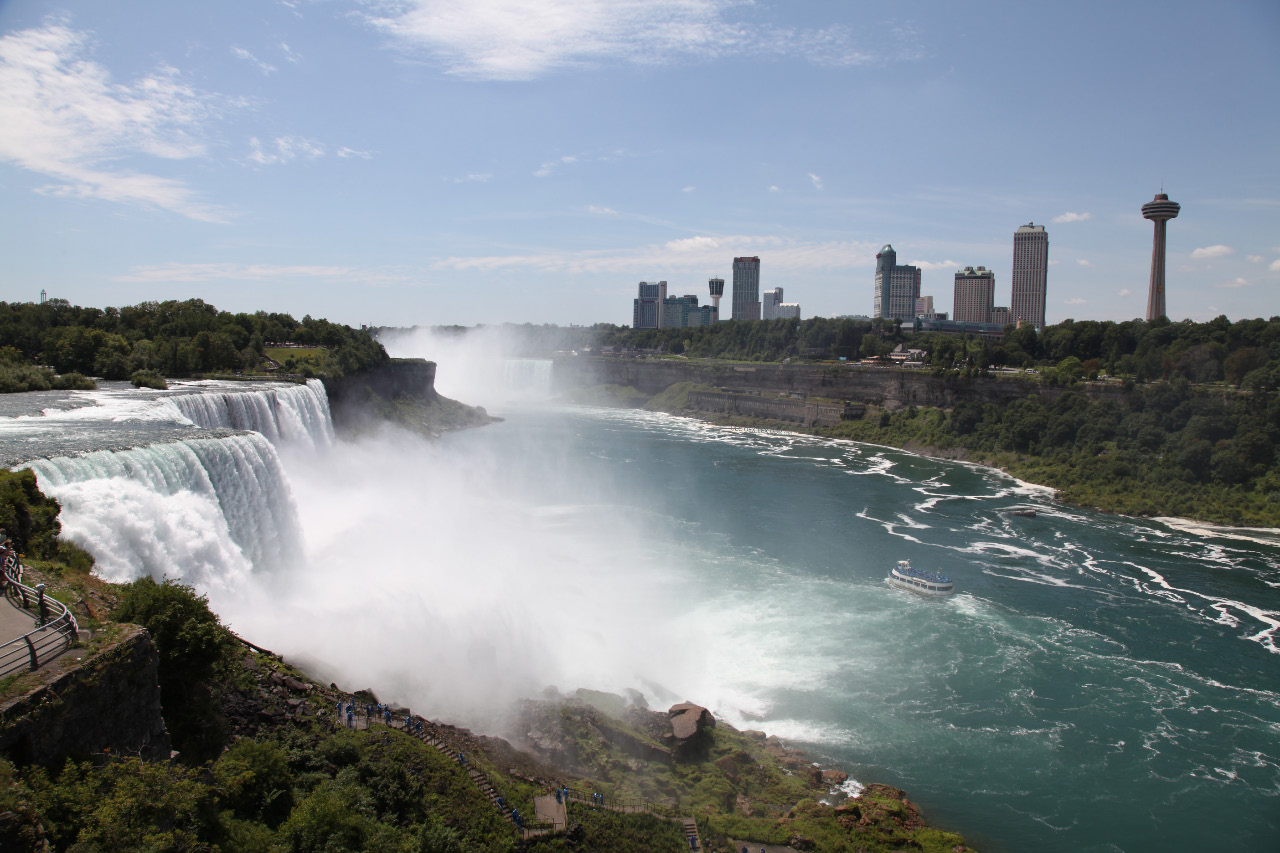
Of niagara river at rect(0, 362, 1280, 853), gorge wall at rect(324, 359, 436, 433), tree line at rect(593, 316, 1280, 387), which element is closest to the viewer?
niagara river at rect(0, 362, 1280, 853)

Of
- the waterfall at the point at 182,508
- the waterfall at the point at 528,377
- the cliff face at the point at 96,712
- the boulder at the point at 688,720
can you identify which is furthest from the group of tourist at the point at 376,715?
the waterfall at the point at 528,377

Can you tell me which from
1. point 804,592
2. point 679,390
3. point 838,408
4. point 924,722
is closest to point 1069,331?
point 838,408

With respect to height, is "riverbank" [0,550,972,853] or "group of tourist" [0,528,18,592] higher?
"group of tourist" [0,528,18,592]

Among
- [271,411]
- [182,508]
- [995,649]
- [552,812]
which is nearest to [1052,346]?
[995,649]

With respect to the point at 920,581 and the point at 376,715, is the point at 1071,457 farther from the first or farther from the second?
the point at 376,715

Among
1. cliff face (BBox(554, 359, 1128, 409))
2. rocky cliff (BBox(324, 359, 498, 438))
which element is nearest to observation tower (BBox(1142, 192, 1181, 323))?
cliff face (BBox(554, 359, 1128, 409))

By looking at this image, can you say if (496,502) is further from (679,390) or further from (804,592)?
(679,390)

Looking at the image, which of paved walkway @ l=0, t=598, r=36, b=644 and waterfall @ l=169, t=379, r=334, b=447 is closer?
paved walkway @ l=0, t=598, r=36, b=644

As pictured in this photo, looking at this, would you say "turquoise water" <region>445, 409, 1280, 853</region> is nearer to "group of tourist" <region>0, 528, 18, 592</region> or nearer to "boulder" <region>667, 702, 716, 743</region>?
"boulder" <region>667, 702, 716, 743</region>
